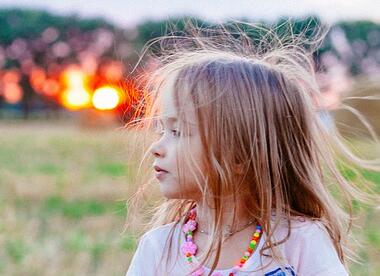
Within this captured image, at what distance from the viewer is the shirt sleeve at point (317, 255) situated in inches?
73.5

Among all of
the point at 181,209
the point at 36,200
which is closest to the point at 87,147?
the point at 36,200

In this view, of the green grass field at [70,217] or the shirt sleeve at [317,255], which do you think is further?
the green grass field at [70,217]

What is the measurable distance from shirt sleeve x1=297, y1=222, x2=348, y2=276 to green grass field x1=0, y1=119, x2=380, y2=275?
50 centimetres

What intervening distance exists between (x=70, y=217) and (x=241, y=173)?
326cm

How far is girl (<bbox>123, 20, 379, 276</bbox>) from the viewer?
1.89 meters

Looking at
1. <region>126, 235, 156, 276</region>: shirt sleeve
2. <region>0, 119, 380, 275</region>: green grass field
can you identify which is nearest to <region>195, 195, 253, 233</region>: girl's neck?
<region>126, 235, 156, 276</region>: shirt sleeve

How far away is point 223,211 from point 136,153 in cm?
35

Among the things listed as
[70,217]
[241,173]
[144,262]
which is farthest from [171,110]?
[70,217]

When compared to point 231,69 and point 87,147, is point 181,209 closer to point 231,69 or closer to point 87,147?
point 231,69

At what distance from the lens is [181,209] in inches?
81.7

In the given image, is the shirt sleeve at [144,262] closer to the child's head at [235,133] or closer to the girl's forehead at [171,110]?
the child's head at [235,133]

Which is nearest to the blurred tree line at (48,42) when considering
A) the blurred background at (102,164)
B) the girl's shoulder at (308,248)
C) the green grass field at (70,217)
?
the blurred background at (102,164)

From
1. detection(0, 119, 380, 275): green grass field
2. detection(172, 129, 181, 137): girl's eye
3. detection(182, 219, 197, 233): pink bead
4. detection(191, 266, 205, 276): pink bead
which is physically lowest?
detection(0, 119, 380, 275): green grass field

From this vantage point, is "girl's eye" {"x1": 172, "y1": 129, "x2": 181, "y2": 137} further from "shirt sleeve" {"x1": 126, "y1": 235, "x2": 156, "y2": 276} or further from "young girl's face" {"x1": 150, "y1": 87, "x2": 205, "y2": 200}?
"shirt sleeve" {"x1": 126, "y1": 235, "x2": 156, "y2": 276}
